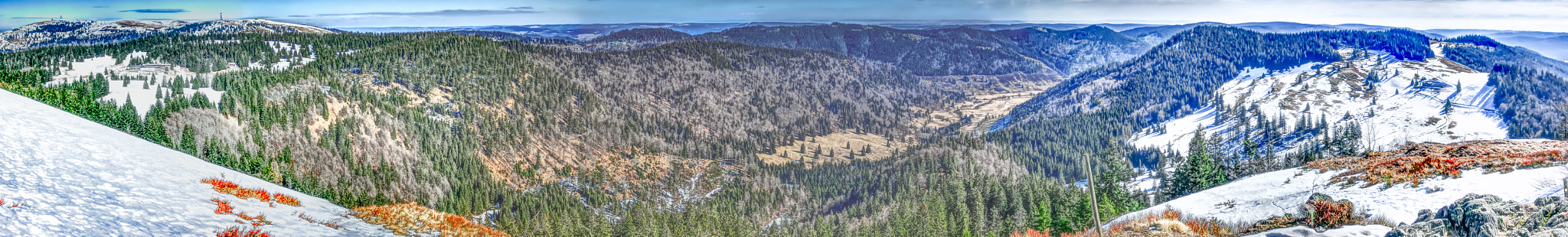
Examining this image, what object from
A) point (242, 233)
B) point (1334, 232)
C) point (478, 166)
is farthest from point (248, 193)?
point (478, 166)

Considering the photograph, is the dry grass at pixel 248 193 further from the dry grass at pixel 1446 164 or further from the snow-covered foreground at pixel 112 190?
the dry grass at pixel 1446 164

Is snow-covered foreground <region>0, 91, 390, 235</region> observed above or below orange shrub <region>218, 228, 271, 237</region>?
above

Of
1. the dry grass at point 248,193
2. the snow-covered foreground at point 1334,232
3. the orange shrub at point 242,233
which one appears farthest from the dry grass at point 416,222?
the snow-covered foreground at point 1334,232

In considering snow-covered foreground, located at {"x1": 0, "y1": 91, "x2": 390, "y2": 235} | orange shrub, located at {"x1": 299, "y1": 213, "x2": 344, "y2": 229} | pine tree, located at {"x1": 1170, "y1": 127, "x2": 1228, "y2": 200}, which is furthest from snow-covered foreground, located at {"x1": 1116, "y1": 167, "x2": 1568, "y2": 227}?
snow-covered foreground, located at {"x1": 0, "y1": 91, "x2": 390, "y2": 235}

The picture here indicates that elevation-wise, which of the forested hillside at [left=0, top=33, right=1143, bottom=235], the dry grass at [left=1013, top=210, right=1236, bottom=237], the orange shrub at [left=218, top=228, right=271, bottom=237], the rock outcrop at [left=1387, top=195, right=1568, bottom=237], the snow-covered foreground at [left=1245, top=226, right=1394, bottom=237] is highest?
the rock outcrop at [left=1387, top=195, right=1568, bottom=237]

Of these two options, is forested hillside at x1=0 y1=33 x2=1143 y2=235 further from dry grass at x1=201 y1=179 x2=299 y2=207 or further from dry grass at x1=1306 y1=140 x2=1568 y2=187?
dry grass at x1=201 y1=179 x2=299 y2=207

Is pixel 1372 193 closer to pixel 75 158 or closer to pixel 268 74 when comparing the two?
pixel 75 158

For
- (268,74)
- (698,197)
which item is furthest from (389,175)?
(698,197)
